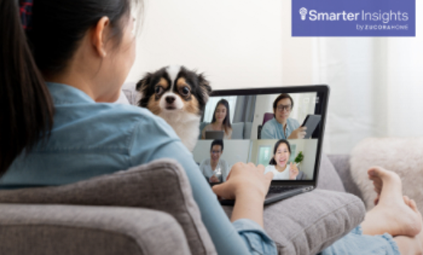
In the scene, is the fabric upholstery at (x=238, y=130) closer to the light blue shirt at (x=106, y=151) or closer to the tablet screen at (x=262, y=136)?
the tablet screen at (x=262, y=136)

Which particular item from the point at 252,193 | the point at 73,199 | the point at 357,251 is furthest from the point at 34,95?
the point at 357,251

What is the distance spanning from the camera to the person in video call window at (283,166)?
958mm

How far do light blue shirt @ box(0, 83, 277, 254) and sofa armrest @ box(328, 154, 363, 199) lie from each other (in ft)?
4.18

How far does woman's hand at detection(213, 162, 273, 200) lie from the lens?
707mm

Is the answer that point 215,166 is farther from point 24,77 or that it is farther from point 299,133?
point 24,77

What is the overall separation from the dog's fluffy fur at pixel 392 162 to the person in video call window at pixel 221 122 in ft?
2.68

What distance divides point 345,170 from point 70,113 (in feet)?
4.67

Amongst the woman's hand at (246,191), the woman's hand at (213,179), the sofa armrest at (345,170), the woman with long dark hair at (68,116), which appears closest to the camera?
the woman with long dark hair at (68,116)

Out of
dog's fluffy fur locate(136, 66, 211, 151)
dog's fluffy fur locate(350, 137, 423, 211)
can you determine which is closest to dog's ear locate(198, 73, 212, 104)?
dog's fluffy fur locate(136, 66, 211, 151)

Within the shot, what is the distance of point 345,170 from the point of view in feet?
5.46

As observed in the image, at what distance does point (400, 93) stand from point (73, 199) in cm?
174

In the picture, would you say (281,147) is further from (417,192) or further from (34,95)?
(417,192)

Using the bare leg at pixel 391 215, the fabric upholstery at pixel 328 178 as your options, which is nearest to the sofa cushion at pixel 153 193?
the bare leg at pixel 391 215

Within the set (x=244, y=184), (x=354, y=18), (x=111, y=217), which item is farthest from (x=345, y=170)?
(x=111, y=217)
